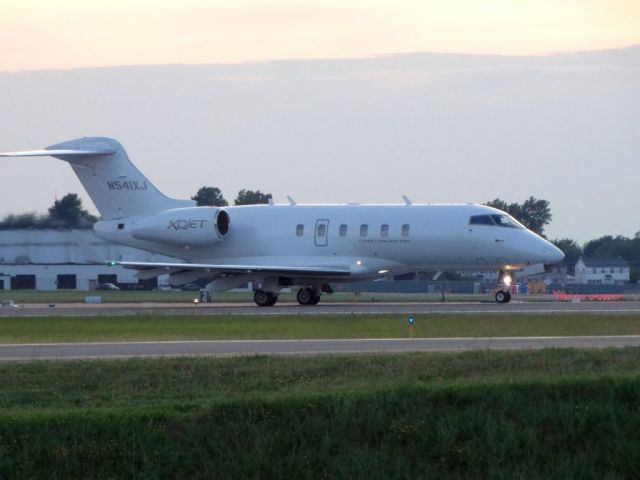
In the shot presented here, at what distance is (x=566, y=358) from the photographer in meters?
20.3

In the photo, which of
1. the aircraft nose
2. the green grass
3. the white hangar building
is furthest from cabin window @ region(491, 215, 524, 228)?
the white hangar building

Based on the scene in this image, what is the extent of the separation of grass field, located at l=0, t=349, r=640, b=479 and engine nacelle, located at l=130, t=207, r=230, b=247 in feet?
86.2

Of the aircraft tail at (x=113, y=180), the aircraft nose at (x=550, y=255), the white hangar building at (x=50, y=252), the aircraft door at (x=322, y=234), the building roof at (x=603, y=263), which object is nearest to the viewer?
the aircraft nose at (x=550, y=255)

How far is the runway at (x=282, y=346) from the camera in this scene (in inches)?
886

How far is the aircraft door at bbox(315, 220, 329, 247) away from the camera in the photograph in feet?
142

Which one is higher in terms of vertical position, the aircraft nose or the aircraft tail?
the aircraft tail

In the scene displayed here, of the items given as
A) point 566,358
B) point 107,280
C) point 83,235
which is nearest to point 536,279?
point 107,280

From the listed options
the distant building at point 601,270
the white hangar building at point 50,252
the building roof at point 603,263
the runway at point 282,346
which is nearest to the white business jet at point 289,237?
the white hangar building at point 50,252

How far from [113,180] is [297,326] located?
733 inches

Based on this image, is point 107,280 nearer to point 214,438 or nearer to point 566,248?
point 566,248

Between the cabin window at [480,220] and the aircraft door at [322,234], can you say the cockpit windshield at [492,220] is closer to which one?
the cabin window at [480,220]

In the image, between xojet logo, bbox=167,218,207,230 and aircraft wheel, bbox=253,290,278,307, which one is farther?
xojet logo, bbox=167,218,207,230

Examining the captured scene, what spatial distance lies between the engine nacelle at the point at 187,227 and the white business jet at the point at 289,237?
1.5 inches

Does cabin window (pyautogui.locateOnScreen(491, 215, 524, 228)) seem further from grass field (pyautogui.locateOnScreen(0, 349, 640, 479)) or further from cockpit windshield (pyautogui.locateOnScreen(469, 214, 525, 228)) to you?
grass field (pyautogui.locateOnScreen(0, 349, 640, 479))
